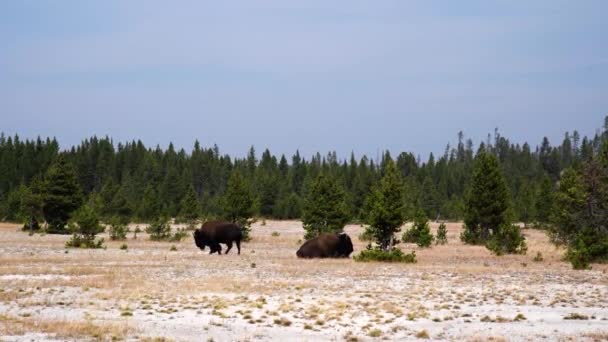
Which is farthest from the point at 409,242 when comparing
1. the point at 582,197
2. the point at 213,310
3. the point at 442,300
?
the point at 213,310

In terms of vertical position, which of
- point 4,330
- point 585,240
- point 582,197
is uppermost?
point 582,197

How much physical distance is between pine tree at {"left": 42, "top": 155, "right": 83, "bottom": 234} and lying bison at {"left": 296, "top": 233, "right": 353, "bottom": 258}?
34128mm

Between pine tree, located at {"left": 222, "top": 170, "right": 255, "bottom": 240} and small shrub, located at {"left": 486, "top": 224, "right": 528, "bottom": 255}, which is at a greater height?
pine tree, located at {"left": 222, "top": 170, "right": 255, "bottom": 240}

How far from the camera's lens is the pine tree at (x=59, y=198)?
6384 cm

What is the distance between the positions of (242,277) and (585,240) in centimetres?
2050

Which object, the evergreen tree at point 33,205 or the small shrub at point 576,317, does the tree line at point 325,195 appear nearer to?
the evergreen tree at point 33,205

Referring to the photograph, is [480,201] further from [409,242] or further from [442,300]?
[442,300]

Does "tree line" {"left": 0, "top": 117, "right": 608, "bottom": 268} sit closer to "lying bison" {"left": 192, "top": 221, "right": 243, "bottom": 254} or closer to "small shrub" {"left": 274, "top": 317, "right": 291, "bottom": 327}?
"lying bison" {"left": 192, "top": 221, "right": 243, "bottom": 254}

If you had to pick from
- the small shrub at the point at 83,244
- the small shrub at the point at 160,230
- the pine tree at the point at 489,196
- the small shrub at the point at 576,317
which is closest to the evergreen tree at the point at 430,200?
the pine tree at the point at 489,196

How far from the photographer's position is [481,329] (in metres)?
16.4

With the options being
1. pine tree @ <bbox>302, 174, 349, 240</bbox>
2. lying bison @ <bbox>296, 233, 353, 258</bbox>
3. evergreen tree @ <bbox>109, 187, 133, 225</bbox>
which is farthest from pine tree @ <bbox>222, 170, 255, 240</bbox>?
evergreen tree @ <bbox>109, 187, 133, 225</bbox>

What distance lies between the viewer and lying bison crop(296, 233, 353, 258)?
130 ft

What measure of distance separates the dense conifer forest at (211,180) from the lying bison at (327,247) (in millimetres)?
38224

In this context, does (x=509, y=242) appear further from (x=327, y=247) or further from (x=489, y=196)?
(x=327, y=247)
